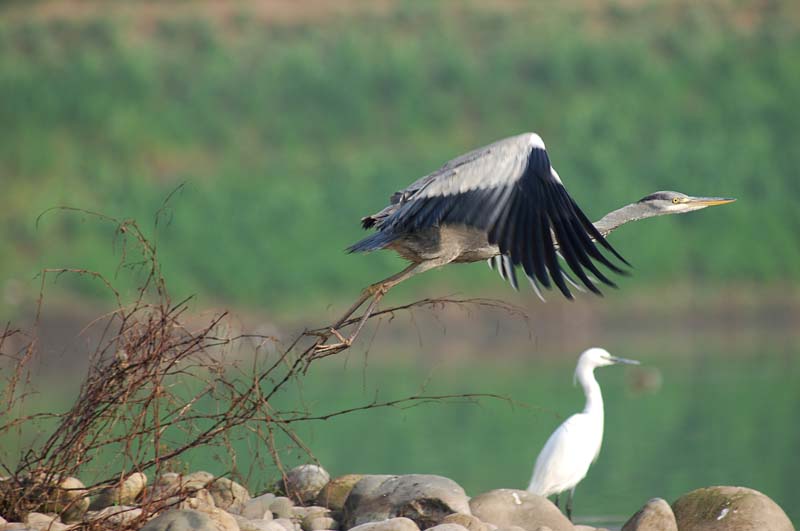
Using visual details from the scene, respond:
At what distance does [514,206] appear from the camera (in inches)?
239

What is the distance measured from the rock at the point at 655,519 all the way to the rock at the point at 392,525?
1.35 meters

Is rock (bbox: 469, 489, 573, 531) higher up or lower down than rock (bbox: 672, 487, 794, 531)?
higher up

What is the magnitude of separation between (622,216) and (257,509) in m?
2.41

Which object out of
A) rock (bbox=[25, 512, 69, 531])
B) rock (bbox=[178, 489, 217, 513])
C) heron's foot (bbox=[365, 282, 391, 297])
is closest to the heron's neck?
heron's foot (bbox=[365, 282, 391, 297])

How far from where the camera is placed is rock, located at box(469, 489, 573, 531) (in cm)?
671

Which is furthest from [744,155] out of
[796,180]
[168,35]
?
[168,35]

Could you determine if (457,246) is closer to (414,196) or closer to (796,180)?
(414,196)

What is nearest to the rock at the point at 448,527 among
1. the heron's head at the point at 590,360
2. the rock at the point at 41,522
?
the rock at the point at 41,522

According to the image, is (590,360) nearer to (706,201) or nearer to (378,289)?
(706,201)

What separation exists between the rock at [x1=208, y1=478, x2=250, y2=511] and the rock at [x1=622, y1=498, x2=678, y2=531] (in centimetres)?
194

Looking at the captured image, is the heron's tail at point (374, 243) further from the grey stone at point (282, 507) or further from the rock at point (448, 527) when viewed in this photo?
the grey stone at point (282, 507)

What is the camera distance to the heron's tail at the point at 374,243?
6195 millimetres

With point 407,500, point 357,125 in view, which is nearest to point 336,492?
point 407,500

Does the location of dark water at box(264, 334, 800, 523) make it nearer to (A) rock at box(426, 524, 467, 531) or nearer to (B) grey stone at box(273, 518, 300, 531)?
(B) grey stone at box(273, 518, 300, 531)
